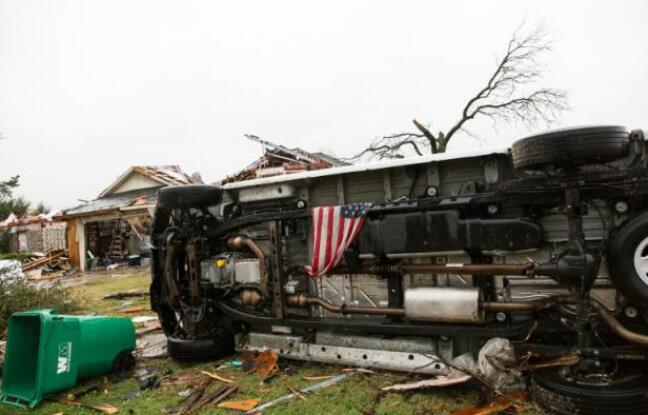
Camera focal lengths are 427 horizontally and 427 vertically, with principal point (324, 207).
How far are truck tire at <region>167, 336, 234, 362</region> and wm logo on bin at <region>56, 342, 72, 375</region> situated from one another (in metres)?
1.04

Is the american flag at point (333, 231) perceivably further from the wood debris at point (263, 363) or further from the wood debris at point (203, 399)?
the wood debris at point (203, 399)

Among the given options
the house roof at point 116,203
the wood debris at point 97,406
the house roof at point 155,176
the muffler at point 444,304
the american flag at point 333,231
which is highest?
the house roof at point 155,176

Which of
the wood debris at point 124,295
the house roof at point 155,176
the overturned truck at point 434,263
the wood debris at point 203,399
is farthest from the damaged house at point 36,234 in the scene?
the wood debris at point 203,399

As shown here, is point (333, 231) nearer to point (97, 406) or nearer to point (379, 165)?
point (379, 165)

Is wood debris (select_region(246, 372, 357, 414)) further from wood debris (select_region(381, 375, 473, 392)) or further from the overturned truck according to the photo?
wood debris (select_region(381, 375, 473, 392))

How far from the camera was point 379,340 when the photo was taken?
4078mm

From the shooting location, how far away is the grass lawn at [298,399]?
332 cm

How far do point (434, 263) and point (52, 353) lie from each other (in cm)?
355

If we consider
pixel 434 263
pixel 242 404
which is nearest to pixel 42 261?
pixel 242 404

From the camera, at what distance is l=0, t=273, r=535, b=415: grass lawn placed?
10.9ft

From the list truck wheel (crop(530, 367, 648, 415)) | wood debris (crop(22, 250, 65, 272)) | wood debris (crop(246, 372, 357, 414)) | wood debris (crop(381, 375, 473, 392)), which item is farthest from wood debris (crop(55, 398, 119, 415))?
wood debris (crop(22, 250, 65, 272))

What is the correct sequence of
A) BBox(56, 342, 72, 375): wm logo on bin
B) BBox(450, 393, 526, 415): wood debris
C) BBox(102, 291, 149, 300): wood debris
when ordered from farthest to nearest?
BBox(102, 291, 149, 300): wood debris
BBox(56, 342, 72, 375): wm logo on bin
BBox(450, 393, 526, 415): wood debris

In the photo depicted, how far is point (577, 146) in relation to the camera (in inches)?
112

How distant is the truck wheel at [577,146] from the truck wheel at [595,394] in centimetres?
146
